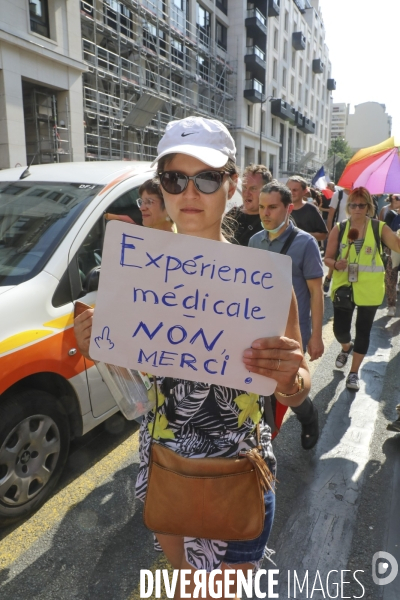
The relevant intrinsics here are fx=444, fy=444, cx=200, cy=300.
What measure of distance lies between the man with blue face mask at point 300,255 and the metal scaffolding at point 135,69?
53.5 feet

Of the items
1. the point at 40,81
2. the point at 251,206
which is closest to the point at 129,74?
the point at 40,81

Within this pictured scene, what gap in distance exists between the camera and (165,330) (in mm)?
1302

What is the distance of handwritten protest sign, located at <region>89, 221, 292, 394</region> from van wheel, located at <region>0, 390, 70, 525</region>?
1231mm

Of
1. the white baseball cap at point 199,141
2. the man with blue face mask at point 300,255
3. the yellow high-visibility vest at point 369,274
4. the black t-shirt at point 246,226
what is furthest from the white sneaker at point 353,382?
the white baseball cap at point 199,141

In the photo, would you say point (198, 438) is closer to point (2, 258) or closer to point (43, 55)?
point (2, 258)

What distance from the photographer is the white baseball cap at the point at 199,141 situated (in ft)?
4.29

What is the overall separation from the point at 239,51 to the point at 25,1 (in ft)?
78.1

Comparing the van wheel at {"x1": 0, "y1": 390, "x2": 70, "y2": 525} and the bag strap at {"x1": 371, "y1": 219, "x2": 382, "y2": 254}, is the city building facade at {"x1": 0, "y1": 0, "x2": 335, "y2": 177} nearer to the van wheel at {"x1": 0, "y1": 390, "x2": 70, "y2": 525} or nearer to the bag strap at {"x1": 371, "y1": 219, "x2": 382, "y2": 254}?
the van wheel at {"x1": 0, "y1": 390, "x2": 70, "y2": 525}

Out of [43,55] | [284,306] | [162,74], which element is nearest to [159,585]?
[284,306]

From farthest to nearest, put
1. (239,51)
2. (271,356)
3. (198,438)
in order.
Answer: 1. (239,51)
2. (198,438)
3. (271,356)

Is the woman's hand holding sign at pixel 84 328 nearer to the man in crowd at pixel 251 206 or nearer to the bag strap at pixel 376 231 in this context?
the man in crowd at pixel 251 206

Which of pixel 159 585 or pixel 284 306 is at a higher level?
pixel 284 306

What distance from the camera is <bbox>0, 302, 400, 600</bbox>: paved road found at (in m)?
2.10

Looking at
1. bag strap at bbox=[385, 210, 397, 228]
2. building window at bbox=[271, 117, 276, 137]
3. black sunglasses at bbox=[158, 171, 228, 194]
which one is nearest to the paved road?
black sunglasses at bbox=[158, 171, 228, 194]
